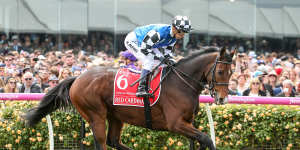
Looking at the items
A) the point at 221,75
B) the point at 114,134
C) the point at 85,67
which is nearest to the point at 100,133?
the point at 114,134

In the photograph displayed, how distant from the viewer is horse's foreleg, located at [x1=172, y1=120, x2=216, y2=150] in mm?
5059

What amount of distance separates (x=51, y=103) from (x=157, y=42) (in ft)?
5.38

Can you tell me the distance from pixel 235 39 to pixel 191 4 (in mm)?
1685

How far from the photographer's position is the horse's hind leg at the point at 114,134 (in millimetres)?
5891

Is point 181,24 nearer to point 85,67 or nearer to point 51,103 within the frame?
point 51,103

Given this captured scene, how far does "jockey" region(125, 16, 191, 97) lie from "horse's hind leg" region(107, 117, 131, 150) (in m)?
0.72

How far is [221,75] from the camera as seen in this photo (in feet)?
17.1

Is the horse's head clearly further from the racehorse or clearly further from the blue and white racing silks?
the blue and white racing silks

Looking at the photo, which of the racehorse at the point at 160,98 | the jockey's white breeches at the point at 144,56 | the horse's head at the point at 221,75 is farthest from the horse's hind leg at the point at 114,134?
the horse's head at the point at 221,75

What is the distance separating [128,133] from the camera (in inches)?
247

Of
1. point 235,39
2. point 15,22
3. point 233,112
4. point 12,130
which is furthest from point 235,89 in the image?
point 15,22

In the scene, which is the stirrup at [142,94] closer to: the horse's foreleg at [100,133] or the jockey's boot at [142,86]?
the jockey's boot at [142,86]

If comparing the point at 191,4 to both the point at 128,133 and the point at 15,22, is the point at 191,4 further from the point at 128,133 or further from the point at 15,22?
the point at 128,133

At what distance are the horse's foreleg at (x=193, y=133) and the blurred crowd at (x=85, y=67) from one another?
2.33 m
